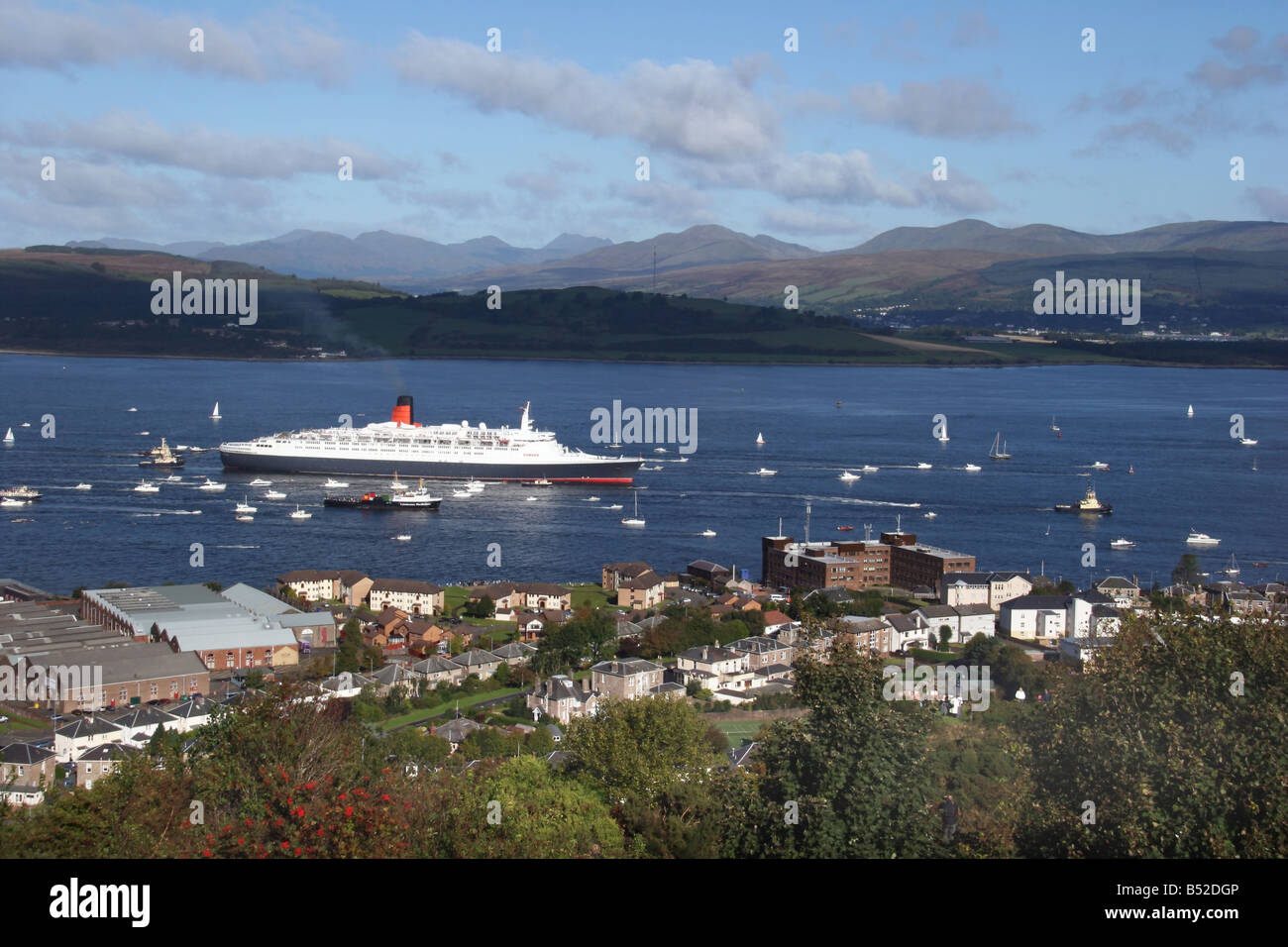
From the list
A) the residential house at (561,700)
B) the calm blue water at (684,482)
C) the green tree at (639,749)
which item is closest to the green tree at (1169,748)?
the green tree at (639,749)

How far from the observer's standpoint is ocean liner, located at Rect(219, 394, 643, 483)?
95.0 feet

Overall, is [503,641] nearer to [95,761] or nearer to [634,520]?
[95,761]

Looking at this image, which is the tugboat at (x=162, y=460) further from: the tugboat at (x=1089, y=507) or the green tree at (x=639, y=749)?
the green tree at (x=639, y=749)

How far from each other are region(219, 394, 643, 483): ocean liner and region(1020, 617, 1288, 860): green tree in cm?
2357

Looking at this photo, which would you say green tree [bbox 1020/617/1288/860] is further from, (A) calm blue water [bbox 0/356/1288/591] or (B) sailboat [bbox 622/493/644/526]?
(B) sailboat [bbox 622/493/644/526]

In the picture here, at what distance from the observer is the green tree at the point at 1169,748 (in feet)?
12.8

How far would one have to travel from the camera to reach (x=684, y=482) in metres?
27.3

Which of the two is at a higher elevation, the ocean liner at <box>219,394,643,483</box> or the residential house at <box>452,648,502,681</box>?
the ocean liner at <box>219,394,643,483</box>

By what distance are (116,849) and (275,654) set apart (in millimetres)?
8636

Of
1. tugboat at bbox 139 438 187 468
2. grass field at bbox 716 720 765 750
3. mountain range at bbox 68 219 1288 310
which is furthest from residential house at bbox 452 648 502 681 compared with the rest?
mountain range at bbox 68 219 1288 310

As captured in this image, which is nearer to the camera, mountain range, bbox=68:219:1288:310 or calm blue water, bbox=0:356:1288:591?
calm blue water, bbox=0:356:1288:591

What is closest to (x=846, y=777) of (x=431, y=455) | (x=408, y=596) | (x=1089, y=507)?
(x=408, y=596)

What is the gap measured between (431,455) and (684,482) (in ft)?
20.5
